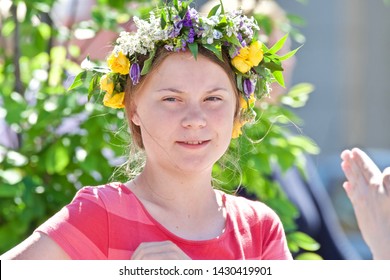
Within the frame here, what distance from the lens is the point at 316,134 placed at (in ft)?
36.5

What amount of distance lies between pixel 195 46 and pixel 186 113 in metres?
0.18

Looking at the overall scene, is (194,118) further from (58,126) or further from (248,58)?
(58,126)

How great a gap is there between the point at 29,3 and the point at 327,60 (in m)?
7.56

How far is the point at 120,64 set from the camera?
2572mm

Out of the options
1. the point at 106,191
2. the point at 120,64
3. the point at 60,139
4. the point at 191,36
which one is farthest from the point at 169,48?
the point at 60,139

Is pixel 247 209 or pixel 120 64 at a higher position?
pixel 120 64

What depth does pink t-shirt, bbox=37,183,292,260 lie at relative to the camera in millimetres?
2271

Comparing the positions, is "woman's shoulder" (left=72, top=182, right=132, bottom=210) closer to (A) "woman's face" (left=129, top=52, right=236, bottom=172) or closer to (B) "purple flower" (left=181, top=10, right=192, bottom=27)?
(A) "woman's face" (left=129, top=52, right=236, bottom=172)

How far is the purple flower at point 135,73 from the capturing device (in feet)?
8.14

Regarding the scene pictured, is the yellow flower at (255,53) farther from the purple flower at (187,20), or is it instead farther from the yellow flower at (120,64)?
the yellow flower at (120,64)

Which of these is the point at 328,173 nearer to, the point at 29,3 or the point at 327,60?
the point at 327,60

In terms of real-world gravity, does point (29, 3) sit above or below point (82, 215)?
above

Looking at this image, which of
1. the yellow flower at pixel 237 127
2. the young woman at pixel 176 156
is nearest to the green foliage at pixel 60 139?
the yellow flower at pixel 237 127

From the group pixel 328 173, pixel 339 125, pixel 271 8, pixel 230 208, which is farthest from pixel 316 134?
pixel 230 208
